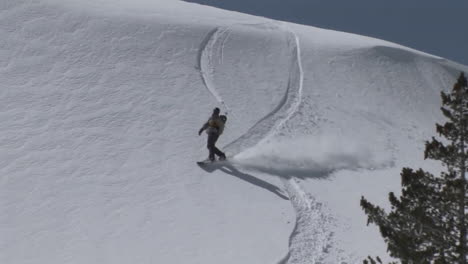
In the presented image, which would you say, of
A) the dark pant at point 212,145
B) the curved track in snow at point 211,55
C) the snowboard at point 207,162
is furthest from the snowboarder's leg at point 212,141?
the curved track in snow at point 211,55

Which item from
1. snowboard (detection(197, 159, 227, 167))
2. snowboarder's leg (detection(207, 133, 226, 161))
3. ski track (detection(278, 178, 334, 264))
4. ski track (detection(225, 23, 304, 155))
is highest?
ski track (detection(225, 23, 304, 155))

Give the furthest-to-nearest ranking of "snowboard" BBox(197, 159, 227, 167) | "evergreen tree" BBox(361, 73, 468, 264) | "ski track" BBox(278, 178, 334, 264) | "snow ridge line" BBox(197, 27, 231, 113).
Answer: "snow ridge line" BBox(197, 27, 231, 113), "snowboard" BBox(197, 159, 227, 167), "ski track" BBox(278, 178, 334, 264), "evergreen tree" BBox(361, 73, 468, 264)

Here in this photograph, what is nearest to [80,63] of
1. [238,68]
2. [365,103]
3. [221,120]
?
[238,68]

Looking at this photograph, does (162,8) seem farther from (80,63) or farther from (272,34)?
(80,63)

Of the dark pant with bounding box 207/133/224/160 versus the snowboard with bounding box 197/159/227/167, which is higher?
the dark pant with bounding box 207/133/224/160

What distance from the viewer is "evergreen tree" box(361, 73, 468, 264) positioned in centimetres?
842

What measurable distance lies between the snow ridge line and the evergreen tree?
1390cm

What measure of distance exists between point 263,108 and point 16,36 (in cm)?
1367

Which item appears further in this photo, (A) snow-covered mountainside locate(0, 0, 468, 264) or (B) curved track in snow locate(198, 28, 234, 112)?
(B) curved track in snow locate(198, 28, 234, 112)

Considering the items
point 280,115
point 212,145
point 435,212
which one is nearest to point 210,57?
point 280,115

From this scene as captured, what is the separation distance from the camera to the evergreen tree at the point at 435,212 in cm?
842

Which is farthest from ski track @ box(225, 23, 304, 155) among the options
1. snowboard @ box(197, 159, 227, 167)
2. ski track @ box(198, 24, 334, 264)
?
snowboard @ box(197, 159, 227, 167)

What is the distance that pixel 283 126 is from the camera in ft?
68.0

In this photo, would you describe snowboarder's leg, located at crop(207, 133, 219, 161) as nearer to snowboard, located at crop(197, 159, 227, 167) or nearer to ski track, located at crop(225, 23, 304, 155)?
snowboard, located at crop(197, 159, 227, 167)
